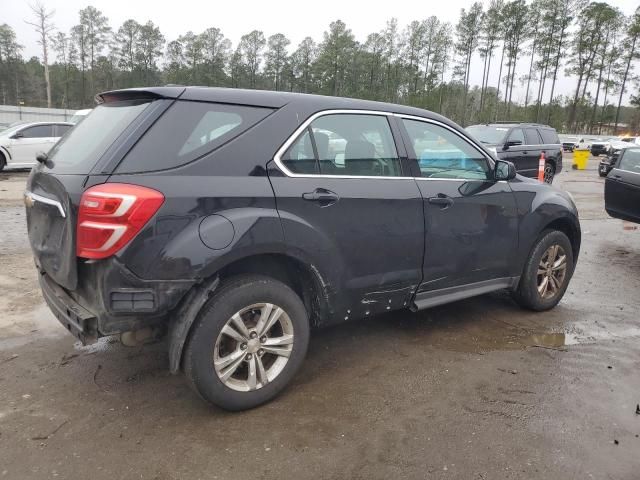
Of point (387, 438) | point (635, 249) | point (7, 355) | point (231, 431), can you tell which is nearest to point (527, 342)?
point (387, 438)

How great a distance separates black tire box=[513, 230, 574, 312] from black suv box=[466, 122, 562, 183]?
8.63m

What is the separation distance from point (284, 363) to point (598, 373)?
7.52 ft

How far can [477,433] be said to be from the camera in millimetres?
2832

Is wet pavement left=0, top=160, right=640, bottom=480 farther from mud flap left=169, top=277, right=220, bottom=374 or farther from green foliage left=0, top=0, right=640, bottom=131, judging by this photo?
green foliage left=0, top=0, right=640, bottom=131

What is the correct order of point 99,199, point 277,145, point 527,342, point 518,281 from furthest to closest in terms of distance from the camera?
1. point 518,281
2. point 527,342
3. point 277,145
4. point 99,199

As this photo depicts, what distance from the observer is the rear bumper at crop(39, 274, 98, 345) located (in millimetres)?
2662

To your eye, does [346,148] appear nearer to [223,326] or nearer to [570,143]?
[223,326]

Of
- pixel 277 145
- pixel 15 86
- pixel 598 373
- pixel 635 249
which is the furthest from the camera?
pixel 15 86

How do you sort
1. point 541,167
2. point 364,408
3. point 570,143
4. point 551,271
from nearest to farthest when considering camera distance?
point 364,408 → point 551,271 → point 541,167 → point 570,143

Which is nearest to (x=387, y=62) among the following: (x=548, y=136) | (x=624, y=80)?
(x=624, y=80)

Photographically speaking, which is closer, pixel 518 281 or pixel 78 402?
pixel 78 402

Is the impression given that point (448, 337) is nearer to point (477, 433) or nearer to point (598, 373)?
point (598, 373)

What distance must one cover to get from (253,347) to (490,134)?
12410 mm

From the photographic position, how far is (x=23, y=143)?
1434 centimetres
